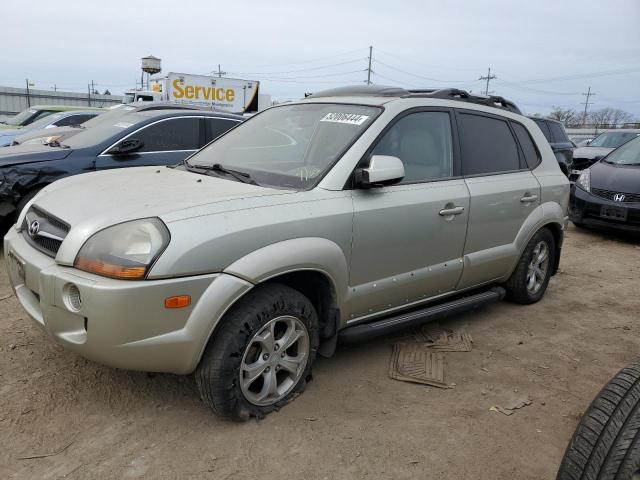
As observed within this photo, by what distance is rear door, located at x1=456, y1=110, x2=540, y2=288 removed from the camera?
384 centimetres

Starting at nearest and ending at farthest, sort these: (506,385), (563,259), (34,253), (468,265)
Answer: (34,253) → (506,385) → (468,265) → (563,259)

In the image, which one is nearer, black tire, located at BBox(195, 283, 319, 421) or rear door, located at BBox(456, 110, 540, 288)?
black tire, located at BBox(195, 283, 319, 421)

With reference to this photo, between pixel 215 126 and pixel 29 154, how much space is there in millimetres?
2187

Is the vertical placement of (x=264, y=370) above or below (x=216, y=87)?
below

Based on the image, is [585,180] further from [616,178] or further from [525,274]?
[525,274]

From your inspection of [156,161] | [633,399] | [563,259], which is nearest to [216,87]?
[156,161]

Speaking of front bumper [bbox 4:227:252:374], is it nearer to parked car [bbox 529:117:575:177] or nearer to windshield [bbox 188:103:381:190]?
windshield [bbox 188:103:381:190]

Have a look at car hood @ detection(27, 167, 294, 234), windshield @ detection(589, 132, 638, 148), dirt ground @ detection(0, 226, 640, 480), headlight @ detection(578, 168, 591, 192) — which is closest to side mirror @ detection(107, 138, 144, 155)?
dirt ground @ detection(0, 226, 640, 480)

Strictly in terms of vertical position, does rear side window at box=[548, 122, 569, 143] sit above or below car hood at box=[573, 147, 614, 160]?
above

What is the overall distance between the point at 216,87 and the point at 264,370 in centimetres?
1966

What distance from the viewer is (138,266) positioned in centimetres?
232

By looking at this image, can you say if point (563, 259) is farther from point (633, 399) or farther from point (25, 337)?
point (25, 337)

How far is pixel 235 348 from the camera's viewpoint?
2594mm

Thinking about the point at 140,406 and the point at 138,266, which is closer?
the point at 138,266
